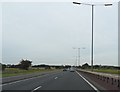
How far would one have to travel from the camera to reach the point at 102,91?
1959cm

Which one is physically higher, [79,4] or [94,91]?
[79,4]

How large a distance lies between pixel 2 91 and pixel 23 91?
1.27 m

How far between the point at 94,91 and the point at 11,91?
16.9ft

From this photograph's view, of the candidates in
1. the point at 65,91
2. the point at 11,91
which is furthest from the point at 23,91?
the point at 65,91

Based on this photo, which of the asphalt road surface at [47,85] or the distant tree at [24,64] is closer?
the asphalt road surface at [47,85]

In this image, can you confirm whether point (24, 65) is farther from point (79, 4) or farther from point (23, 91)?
point (23, 91)

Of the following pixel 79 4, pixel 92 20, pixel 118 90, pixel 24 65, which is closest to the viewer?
pixel 118 90

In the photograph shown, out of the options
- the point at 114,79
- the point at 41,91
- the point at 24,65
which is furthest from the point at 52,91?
the point at 24,65

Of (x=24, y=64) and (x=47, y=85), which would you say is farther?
(x=24, y=64)

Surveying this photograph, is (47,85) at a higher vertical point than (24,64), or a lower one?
higher

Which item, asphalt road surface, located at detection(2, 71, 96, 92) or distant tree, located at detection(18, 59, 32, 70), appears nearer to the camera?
asphalt road surface, located at detection(2, 71, 96, 92)

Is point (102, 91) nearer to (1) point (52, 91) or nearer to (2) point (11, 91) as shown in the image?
(1) point (52, 91)

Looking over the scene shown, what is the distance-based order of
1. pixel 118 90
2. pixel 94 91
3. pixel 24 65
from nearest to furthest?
pixel 118 90 < pixel 94 91 < pixel 24 65

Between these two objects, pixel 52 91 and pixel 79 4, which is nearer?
pixel 52 91
